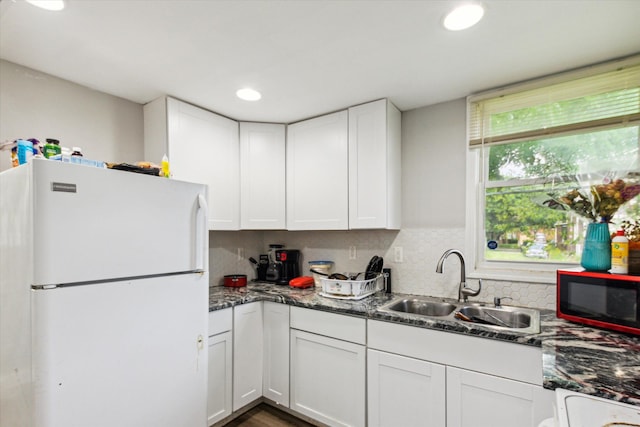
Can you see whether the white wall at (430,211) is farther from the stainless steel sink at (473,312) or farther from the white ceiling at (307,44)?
the white ceiling at (307,44)

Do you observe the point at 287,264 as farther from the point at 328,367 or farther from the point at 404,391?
the point at 404,391

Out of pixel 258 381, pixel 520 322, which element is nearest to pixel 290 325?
pixel 258 381

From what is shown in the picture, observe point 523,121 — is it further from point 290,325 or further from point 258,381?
point 258,381

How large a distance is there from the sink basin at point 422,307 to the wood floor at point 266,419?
101 centimetres

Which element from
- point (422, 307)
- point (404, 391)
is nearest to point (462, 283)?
point (422, 307)

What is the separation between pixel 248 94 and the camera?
2.18m

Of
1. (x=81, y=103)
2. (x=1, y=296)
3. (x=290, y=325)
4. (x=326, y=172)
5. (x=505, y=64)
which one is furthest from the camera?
(x=326, y=172)

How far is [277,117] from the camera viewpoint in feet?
8.59

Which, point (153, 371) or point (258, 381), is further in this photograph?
point (258, 381)

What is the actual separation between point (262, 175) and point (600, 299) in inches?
90.8

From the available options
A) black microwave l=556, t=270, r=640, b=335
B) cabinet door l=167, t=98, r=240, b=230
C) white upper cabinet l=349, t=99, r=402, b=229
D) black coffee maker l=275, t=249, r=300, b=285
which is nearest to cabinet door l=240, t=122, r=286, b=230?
cabinet door l=167, t=98, r=240, b=230

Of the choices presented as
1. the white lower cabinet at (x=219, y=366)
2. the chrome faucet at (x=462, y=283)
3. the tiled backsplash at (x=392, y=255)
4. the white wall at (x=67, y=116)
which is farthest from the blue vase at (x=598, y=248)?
the white wall at (x=67, y=116)

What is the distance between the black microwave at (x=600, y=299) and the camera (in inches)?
55.1

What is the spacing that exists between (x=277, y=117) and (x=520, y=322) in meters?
2.21
